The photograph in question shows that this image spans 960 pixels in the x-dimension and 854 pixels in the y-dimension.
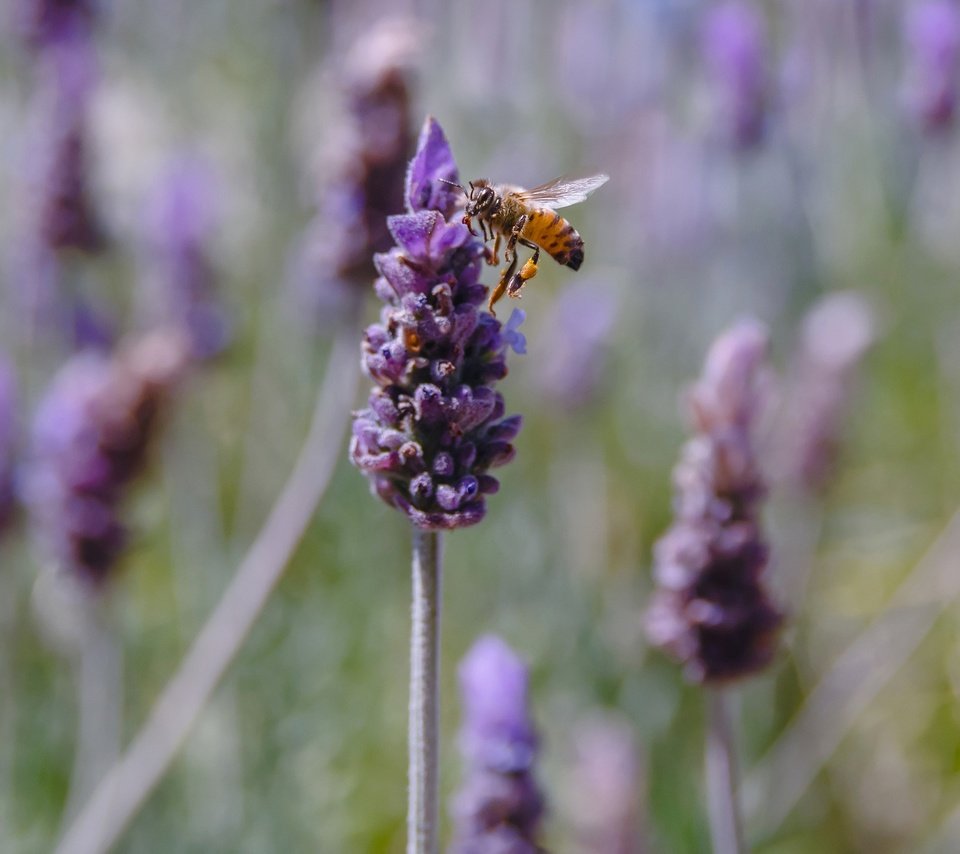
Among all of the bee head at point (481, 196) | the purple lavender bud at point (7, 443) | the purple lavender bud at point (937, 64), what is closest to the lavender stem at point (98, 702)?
the purple lavender bud at point (7, 443)

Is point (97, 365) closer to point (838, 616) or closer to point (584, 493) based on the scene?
point (584, 493)

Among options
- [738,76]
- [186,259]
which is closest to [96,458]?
[186,259]

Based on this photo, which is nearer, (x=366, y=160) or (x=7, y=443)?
(x=366, y=160)

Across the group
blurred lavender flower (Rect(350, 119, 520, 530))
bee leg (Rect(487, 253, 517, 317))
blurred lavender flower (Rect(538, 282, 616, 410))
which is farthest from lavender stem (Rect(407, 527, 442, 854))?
blurred lavender flower (Rect(538, 282, 616, 410))

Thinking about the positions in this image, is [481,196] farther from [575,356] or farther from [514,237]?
[575,356]

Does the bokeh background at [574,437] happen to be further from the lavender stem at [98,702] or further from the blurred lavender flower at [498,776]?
the blurred lavender flower at [498,776]
